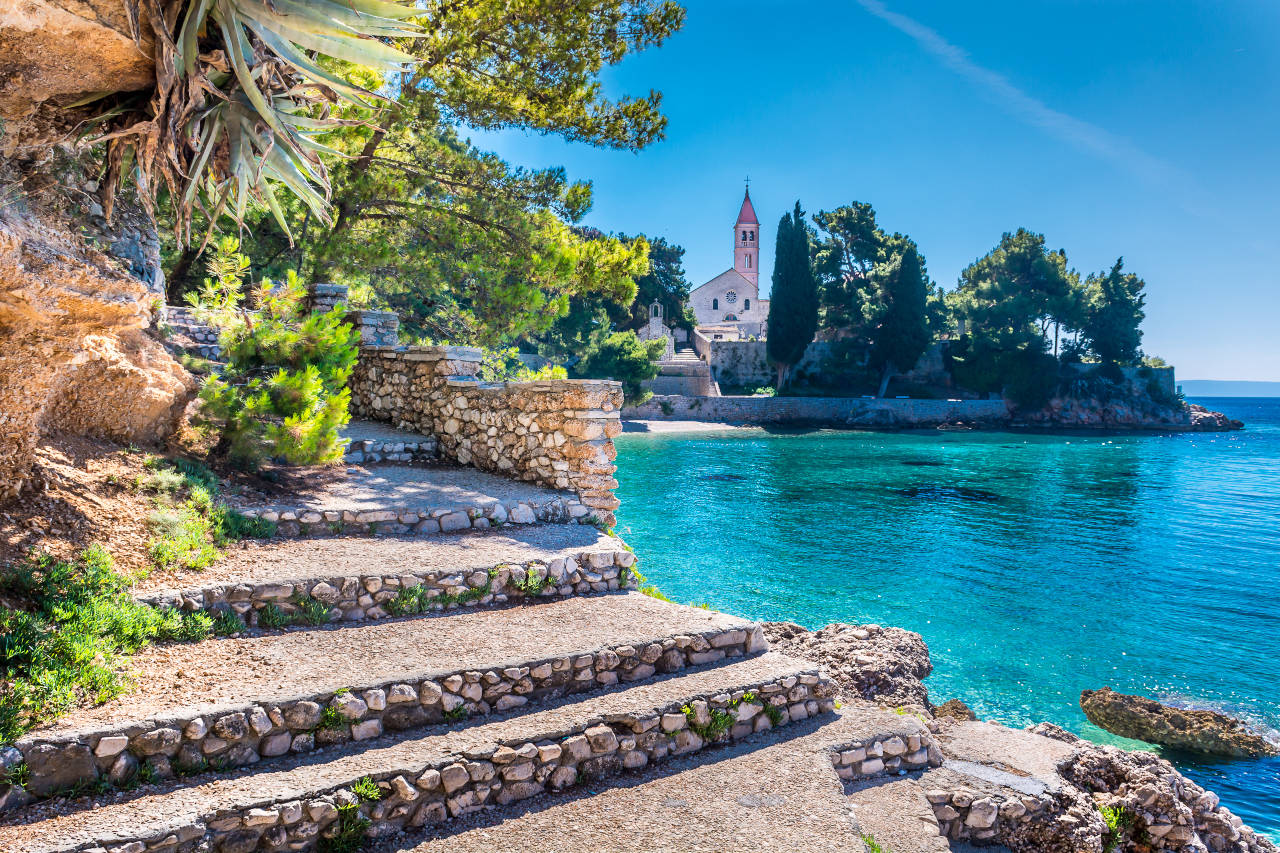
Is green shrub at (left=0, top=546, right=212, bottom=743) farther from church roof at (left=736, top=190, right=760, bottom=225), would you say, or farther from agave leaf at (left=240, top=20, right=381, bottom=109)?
church roof at (left=736, top=190, right=760, bottom=225)

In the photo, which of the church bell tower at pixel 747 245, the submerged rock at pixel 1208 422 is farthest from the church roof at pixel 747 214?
the submerged rock at pixel 1208 422

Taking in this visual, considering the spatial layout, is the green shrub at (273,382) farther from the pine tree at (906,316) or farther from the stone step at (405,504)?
the pine tree at (906,316)

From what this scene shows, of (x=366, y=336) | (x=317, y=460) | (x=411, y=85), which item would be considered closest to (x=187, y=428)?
(x=317, y=460)

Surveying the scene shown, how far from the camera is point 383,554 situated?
5711 mm

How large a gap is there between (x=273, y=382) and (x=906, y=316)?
1968 inches

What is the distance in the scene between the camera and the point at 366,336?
10539mm

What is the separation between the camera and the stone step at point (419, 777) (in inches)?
121

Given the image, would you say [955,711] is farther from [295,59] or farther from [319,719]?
[295,59]

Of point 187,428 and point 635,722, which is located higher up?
point 187,428

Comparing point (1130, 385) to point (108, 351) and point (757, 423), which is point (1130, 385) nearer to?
point (757, 423)

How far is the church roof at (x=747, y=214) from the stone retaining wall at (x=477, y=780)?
236ft

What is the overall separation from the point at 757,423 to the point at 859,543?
32823 mm

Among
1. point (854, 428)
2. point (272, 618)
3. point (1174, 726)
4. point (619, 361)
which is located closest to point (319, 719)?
point (272, 618)

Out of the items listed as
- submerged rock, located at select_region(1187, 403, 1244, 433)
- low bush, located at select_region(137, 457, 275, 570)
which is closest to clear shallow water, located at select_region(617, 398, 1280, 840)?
low bush, located at select_region(137, 457, 275, 570)
